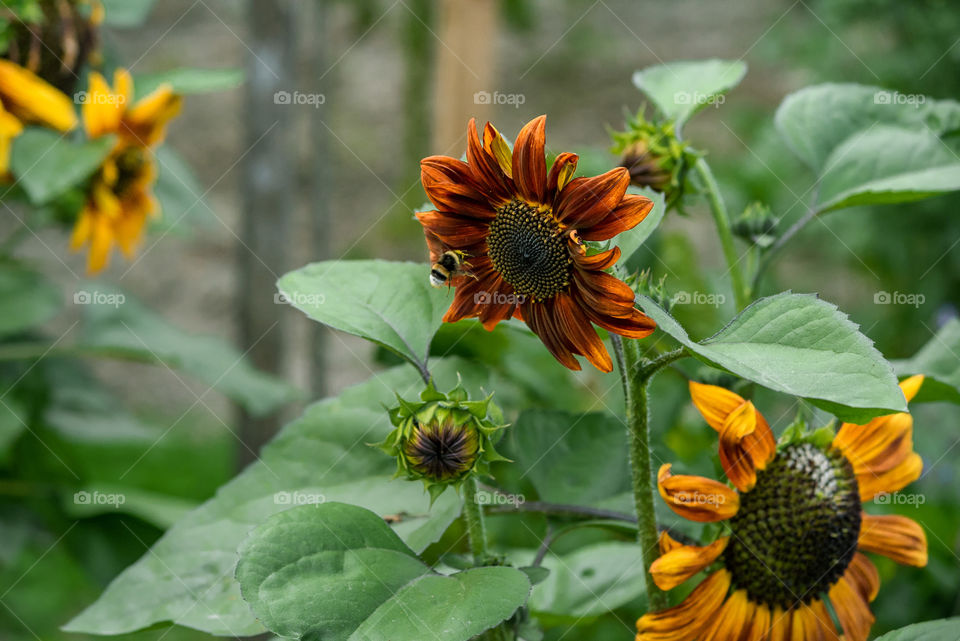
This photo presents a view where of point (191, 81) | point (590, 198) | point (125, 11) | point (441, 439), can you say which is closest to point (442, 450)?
point (441, 439)

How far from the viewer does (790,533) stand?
1.26ft

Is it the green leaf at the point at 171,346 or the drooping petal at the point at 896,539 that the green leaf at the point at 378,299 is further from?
the green leaf at the point at 171,346

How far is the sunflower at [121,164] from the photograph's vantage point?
70 centimetres

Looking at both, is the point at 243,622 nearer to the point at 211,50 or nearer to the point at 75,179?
the point at 75,179

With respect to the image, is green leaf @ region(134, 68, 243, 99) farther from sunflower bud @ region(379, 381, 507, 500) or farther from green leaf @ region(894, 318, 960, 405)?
green leaf @ region(894, 318, 960, 405)

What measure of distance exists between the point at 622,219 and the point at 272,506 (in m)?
0.21

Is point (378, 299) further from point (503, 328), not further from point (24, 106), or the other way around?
point (24, 106)

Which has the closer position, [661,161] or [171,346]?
[661,161]

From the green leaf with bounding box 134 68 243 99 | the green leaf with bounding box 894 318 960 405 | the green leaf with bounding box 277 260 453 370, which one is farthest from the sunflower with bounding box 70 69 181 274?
the green leaf with bounding box 894 318 960 405

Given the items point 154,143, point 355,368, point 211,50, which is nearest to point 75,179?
point 154,143

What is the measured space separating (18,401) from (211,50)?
3.50 metres

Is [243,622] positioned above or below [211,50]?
below

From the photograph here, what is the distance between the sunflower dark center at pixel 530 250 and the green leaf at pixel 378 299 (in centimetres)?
5

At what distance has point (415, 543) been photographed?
397 millimetres
